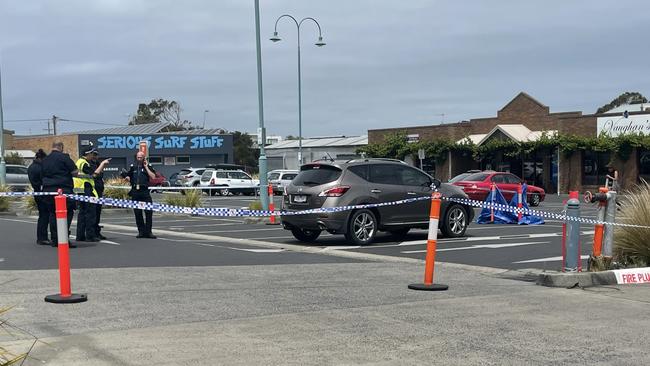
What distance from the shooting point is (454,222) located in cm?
1558

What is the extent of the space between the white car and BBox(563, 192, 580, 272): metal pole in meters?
30.7

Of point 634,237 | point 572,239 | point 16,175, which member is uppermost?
point 16,175

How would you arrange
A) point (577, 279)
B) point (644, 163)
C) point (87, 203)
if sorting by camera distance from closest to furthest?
point (577, 279), point (87, 203), point (644, 163)

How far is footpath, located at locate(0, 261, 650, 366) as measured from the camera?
5715 millimetres

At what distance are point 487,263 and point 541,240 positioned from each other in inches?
158

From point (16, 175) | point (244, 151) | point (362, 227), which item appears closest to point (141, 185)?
point (362, 227)

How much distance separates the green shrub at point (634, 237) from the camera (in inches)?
410

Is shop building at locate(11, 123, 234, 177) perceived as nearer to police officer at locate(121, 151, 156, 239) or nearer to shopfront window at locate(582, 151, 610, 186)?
shopfront window at locate(582, 151, 610, 186)

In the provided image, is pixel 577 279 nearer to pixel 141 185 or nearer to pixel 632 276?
pixel 632 276

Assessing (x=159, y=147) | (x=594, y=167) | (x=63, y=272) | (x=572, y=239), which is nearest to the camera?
(x=63, y=272)

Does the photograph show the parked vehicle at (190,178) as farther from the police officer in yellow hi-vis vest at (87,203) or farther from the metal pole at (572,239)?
the metal pole at (572,239)

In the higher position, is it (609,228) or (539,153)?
(539,153)

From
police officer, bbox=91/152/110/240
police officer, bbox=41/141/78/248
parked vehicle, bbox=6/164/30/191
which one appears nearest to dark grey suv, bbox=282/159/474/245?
police officer, bbox=91/152/110/240

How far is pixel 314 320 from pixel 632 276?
497 cm
